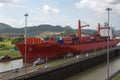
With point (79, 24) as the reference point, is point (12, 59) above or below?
below

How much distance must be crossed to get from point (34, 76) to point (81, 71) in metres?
15.8

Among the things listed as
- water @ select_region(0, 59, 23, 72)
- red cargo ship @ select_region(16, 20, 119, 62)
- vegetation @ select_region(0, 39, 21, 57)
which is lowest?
water @ select_region(0, 59, 23, 72)

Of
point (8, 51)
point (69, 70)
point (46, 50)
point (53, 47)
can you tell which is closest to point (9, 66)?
point (46, 50)

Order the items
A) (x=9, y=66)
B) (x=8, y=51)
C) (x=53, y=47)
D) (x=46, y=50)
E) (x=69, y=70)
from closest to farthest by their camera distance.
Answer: (x=69, y=70)
(x=9, y=66)
(x=46, y=50)
(x=53, y=47)
(x=8, y=51)

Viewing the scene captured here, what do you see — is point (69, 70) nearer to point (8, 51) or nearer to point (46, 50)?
point (46, 50)

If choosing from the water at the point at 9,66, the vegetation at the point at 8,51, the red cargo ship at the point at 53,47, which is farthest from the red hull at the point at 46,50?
the vegetation at the point at 8,51

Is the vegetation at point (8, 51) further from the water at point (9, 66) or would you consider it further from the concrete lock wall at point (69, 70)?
the concrete lock wall at point (69, 70)

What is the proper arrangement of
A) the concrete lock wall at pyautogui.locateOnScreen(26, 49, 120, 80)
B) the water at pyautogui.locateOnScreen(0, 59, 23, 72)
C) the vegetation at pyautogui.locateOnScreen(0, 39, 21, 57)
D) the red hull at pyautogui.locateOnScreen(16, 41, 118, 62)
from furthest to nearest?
1. the vegetation at pyautogui.locateOnScreen(0, 39, 21, 57)
2. the red hull at pyautogui.locateOnScreen(16, 41, 118, 62)
3. the water at pyautogui.locateOnScreen(0, 59, 23, 72)
4. the concrete lock wall at pyautogui.locateOnScreen(26, 49, 120, 80)

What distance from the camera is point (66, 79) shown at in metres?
34.0

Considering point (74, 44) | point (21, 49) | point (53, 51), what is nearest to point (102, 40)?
point (74, 44)

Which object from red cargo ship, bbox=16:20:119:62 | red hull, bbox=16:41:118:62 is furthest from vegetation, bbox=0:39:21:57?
red hull, bbox=16:41:118:62

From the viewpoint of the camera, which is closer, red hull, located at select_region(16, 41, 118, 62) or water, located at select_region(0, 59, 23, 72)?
water, located at select_region(0, 59, 23, 72)

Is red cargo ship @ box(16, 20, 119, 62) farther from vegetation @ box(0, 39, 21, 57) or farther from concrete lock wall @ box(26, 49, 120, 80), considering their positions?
vegetation @ box(0, 39, 21, 57)

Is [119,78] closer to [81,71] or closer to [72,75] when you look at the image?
[72,75]
